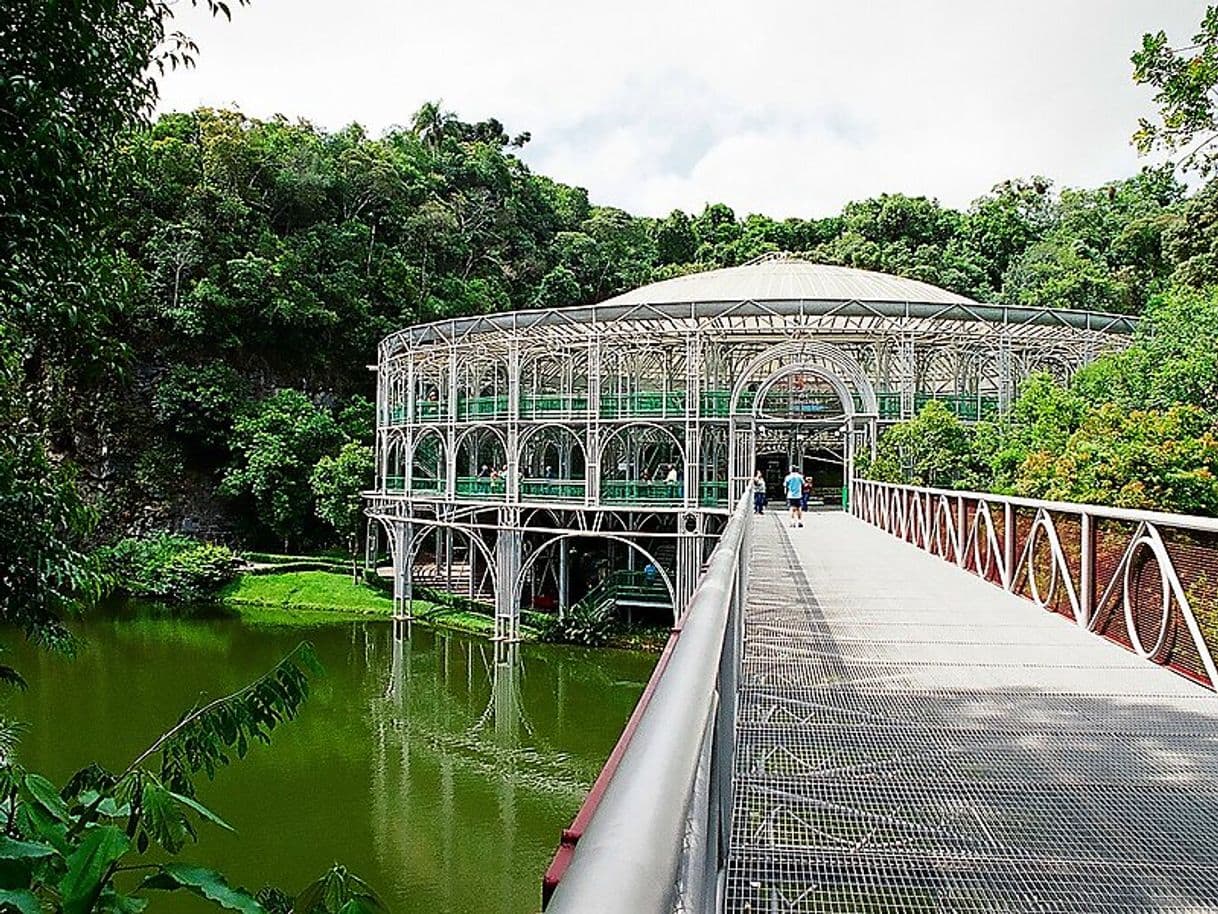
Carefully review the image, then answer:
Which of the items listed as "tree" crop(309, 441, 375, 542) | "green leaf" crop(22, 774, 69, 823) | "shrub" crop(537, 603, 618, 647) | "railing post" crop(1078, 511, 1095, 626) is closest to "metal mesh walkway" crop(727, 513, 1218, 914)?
"railing post" crop(1078, 511, 1095, 626)

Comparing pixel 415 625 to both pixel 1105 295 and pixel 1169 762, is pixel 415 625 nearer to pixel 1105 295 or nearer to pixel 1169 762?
pixel 1169 762

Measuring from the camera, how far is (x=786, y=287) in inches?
1202

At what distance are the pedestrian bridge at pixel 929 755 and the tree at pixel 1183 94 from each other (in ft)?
13.7

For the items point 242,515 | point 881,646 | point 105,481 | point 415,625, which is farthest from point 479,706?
point 105,481

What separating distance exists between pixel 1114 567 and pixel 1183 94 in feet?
16.4

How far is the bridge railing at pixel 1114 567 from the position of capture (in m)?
4.91

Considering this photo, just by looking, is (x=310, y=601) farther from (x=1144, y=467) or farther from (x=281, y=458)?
(x=1144, y=467)

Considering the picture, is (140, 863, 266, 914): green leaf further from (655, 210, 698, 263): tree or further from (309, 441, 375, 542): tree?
(655, 210, 698, 263): tree

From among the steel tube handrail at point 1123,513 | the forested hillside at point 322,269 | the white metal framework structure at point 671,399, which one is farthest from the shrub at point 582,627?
the steel tube handrail at point 1123,513

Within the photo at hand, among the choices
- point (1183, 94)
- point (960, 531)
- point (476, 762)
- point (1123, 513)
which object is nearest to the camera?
point (1123, 513)

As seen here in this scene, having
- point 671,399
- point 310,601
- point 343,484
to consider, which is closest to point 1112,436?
point 671,399

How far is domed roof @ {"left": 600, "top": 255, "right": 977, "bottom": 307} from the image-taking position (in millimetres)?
29891

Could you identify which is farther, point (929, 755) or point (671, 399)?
point (671, 399)

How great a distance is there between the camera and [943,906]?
7.75 ft
